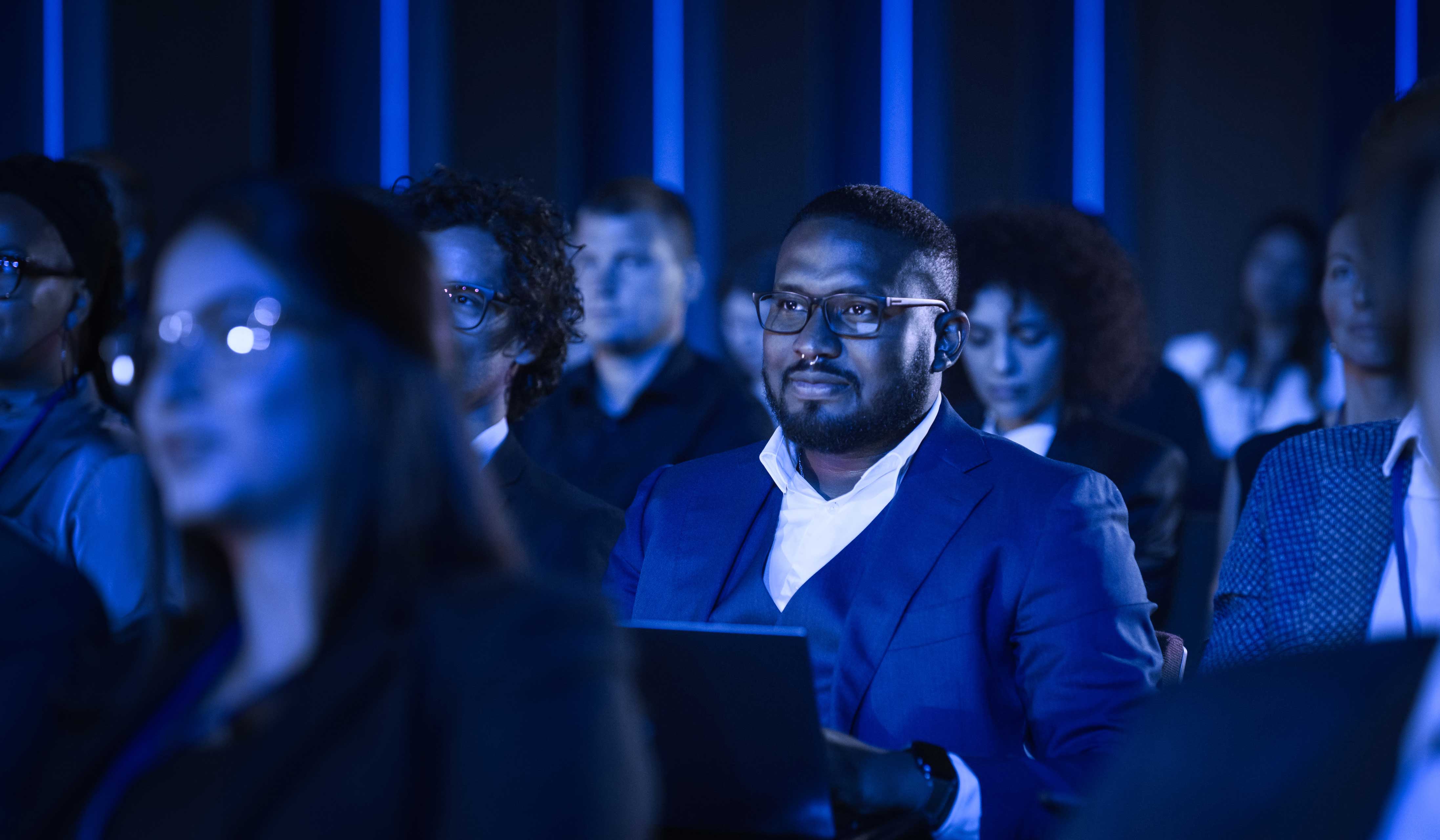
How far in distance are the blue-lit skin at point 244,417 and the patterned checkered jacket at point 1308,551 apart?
3.51ft

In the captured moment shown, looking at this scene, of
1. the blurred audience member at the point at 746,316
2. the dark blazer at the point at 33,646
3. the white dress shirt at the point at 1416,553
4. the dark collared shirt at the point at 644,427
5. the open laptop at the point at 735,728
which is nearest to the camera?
the dark blazer at the point at 33,646

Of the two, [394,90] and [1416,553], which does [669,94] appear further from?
[1416,553]

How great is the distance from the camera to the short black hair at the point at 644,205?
4.16 meters

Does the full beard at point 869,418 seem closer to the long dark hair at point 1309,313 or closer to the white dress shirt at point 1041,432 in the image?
the white dress shirt at point 1041,432

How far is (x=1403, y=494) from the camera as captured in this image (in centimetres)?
160

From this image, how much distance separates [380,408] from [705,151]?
5292mm

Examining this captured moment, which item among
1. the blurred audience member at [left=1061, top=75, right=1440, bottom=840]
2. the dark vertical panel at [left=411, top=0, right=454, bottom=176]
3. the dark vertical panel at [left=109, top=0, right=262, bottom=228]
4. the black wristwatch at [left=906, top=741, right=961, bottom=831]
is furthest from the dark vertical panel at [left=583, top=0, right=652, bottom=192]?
the blurred audience member at [left=1061, top=75, right=1440, bottom=840]

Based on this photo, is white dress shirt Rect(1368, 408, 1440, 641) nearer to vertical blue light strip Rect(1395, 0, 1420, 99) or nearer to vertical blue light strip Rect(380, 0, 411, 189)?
vertical blue light strip Rect(380, 0, 411, 189)

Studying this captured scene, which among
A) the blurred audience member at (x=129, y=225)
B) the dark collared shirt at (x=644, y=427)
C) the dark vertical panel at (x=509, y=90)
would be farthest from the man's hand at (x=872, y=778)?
the dark vertical panel at (x=509, y=90)

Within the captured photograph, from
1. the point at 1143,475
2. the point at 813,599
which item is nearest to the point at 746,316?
the point at 1143,475

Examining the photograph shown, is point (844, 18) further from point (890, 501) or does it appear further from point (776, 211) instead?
point (890, 501)

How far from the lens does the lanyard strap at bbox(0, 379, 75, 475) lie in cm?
224

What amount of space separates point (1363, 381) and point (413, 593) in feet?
8.06

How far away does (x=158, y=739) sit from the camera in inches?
42.8
